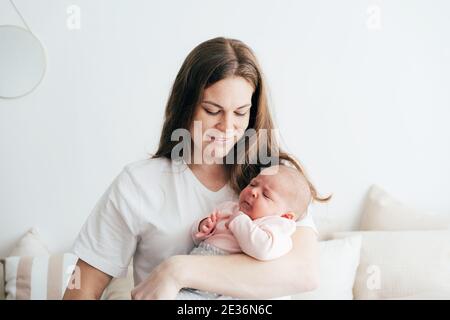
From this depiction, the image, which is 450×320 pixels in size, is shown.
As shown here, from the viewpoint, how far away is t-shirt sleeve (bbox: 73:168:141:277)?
3.70 feet

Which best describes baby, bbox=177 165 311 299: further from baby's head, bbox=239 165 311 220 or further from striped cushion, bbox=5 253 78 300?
striped cushion, bbox=5 253 78 300

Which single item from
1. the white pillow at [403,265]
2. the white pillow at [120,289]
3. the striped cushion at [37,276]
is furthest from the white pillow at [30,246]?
the white pillow at [403,265]

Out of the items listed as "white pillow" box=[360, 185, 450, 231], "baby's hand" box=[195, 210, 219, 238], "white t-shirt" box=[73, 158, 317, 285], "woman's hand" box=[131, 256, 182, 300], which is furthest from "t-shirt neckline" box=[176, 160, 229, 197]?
"white pillow" box=[360, 185, 450, 231]

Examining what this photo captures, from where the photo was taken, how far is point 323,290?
70.9 inches

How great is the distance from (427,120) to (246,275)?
1334 mm

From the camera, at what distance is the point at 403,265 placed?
6.04 ft

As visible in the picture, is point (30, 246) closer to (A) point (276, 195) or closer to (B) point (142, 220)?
(B) point (142, 220)

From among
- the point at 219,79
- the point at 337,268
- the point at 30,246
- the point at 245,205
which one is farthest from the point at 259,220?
the point at 30,246

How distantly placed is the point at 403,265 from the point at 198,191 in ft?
3.22

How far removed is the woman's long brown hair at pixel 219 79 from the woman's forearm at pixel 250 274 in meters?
0.20

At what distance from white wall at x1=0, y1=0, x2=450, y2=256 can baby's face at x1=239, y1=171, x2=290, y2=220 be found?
0.86 metres
